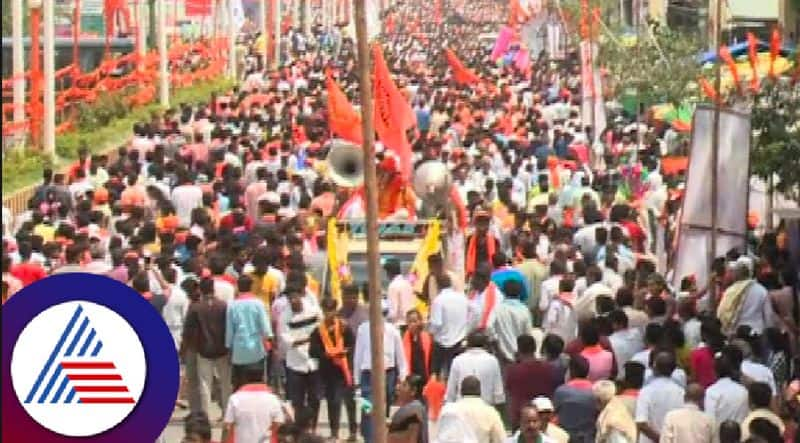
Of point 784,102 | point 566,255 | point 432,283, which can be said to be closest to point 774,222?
point 784,102

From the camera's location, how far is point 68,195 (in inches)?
717

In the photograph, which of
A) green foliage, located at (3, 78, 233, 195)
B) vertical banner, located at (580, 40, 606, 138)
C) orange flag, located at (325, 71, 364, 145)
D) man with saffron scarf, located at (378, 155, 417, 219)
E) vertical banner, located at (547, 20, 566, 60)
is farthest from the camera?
vertical banner, located at (547, 20, 566, 60)

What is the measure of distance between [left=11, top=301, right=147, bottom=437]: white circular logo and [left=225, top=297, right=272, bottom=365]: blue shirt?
854 cm

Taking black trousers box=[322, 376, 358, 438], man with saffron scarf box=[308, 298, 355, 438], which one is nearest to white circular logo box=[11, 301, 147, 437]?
man with saffron scarf box=[308, 298, 355, 438]

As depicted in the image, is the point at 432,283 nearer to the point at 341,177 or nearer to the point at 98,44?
the point at 341,177

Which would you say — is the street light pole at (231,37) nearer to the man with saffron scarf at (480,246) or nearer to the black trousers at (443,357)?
the man with saffron scarf at (480,246)

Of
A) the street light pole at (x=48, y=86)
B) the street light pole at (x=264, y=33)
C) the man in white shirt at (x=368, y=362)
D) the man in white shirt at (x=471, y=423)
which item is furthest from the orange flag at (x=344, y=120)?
the street light pole at (x=264, y=33)

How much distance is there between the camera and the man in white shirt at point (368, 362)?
38.2 feet

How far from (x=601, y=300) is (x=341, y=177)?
19.1 feet

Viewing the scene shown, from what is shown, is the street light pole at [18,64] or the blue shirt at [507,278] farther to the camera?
the street light pole at [18,64]

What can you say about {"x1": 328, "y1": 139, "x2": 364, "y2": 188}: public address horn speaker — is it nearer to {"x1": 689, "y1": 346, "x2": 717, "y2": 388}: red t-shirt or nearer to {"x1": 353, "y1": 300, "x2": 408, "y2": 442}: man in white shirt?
{"x1": 353, "y1": 300, "x2": 408, "y2": 442}: man in white shirt

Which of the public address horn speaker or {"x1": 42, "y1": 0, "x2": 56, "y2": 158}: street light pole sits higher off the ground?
{"x1": 42, "y1": 0, "x2": 56, "y2": 158}: street light pole

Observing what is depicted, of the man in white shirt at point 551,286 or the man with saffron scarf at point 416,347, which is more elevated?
the man in white shirt at point 551,286

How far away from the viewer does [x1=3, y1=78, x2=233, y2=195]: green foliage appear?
2527 centimetres
